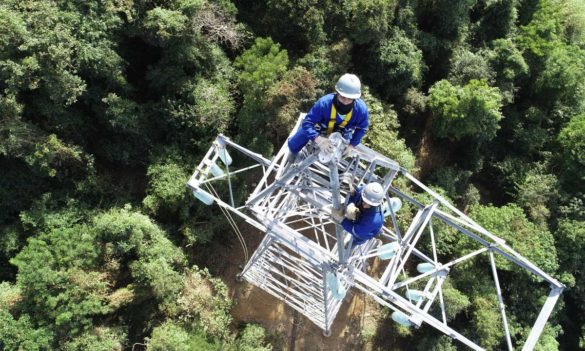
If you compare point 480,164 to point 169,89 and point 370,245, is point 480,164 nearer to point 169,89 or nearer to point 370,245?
point 370,245

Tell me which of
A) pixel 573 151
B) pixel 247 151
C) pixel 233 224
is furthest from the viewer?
pixel 573 151

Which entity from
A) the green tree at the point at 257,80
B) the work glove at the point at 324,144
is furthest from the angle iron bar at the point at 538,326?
the green tree at the point at 257,80

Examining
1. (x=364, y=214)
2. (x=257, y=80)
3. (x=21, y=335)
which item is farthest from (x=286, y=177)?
(x=21, y=335)

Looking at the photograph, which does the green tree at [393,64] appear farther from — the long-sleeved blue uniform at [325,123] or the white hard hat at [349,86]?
the white hard hat at [349,86]

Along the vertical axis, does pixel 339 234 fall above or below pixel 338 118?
below

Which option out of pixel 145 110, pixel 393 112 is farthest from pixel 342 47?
pixel 145 110

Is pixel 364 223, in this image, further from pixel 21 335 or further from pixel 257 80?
pixel 21 335
